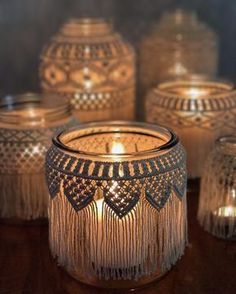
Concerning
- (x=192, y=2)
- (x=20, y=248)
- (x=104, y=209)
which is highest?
(x=192, y=2)

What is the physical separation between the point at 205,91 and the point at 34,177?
1.14ft

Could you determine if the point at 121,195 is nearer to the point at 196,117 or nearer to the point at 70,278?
the point at 70,278

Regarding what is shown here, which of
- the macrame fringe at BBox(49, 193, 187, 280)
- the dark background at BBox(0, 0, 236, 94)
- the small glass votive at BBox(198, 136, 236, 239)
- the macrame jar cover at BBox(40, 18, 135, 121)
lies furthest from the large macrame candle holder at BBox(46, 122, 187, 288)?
the dark background at BBox(0, 0, 236, 94)

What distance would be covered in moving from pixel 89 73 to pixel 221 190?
36 centimetres

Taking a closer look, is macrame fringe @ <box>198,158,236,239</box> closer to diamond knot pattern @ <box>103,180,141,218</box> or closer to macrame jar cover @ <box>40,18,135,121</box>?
diamond knot pattern @ <box>103,180,141,218</box>

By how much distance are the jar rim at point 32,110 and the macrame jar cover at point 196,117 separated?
0.50 feet

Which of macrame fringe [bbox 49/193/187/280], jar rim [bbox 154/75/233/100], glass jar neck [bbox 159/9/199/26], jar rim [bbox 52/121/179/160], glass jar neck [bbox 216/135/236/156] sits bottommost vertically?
macrame fringe [bbox 49/193/187/280]

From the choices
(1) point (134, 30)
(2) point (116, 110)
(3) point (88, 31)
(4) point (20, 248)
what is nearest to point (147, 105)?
(2) point (116, 110)

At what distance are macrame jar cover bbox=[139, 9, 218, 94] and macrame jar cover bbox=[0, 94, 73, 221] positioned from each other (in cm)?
41

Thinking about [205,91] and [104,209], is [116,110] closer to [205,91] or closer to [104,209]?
[205,91]

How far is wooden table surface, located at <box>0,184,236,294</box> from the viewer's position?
590 mm

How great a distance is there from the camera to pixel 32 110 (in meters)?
0.83

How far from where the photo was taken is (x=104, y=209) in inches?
21.8

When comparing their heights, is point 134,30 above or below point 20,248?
above
